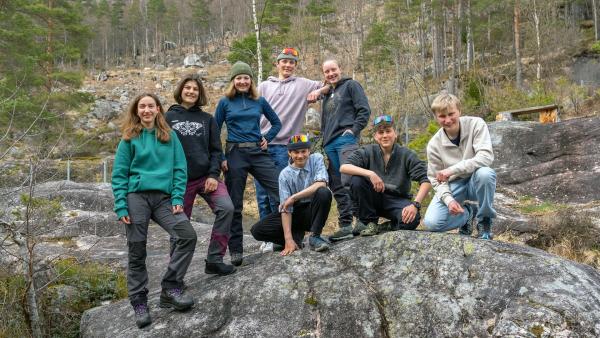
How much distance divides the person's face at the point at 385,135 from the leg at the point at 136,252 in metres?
2.02

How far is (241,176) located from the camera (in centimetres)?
456

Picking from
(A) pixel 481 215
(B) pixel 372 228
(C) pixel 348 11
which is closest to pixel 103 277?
(B) pixel 372 228

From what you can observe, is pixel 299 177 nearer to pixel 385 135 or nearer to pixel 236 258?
pixel 385 135

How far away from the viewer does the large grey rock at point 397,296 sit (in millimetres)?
2941

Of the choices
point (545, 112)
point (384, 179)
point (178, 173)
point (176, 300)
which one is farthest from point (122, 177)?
point (545, 112)

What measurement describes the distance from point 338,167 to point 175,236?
1.80 m

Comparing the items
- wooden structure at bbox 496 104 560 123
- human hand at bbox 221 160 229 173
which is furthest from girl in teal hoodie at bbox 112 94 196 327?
wooden structure at bbox 496 104 560 123

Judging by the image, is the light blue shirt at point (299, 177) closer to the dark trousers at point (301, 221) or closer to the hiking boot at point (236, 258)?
the dark trousers at point (301, 221)

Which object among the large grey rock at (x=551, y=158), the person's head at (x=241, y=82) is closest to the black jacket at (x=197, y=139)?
the person's head at (x=241, y=82)

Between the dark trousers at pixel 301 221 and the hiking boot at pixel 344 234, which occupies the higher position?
the dark trousers at pixel 301 221

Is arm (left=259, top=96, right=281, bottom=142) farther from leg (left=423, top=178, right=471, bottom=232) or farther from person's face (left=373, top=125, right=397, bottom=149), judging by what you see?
leg (left=423, top=178, right=471, bottom=232)

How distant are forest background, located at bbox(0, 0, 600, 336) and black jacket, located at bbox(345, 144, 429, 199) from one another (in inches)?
70.7

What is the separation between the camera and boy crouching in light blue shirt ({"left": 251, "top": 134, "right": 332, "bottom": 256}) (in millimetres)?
4047

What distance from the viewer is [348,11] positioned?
41.4 m
